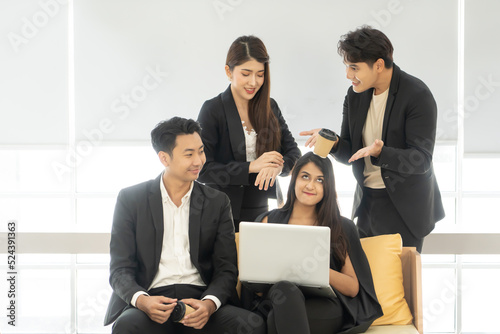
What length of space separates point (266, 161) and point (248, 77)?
395 millimetres

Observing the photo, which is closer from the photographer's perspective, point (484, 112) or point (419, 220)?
point (419, 220)

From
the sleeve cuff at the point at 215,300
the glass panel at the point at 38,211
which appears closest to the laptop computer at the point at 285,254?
the sleeve cuff at the point at 215,300

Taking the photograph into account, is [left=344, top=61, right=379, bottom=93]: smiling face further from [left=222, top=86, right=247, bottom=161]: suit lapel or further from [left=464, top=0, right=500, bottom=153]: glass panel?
[left=464, top=0, right=500, bottom=153]: glass panel

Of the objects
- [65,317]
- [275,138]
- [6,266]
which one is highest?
[275,138]

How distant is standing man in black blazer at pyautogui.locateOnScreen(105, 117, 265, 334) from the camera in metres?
2.31

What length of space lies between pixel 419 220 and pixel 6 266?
313 cm

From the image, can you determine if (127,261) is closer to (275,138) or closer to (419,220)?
(275,138)

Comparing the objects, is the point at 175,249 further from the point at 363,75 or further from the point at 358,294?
the point at 363,75

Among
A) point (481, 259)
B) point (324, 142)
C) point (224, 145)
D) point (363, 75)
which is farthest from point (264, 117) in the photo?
point (481, 259)

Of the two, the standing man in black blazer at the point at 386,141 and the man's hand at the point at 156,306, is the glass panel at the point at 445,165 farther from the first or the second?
the man's hand at the point at 156,306

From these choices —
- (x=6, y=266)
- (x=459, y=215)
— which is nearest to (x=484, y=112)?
(x=459, y=215)

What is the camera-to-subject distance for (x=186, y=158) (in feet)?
8.05

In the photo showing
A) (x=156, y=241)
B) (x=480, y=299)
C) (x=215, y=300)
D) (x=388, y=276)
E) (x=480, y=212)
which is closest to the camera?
(x=215, y=300)

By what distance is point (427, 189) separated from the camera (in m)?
2.71
